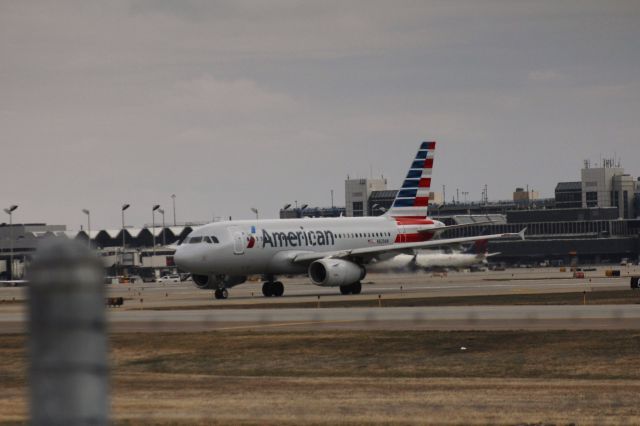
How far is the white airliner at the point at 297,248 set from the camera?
7650 cm

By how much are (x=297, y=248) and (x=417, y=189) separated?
42.9ft

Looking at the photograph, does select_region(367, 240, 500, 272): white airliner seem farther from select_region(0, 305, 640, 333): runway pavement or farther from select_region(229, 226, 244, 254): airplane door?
select_region(0, 305, 640, 333): runway pavement

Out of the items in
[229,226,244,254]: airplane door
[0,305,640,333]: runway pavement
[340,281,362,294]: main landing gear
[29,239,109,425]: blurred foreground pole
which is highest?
[29,239,109,425]: blurred foreground pole

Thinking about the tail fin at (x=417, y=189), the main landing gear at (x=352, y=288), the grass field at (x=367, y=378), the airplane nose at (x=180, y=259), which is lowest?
the main landing gear at (x=352, y=288)

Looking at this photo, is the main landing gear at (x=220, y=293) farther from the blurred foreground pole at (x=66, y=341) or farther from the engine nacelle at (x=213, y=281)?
the blurred foreground pole at (x=66, y=341)

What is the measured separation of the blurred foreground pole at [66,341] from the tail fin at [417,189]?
274ft

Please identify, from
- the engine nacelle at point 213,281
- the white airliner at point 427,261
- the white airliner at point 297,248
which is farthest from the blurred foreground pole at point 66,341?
the white airliner at point 427,261

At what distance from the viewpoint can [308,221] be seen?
83188 mm

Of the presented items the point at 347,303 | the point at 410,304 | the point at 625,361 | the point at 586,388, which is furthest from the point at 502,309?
the point at 586,388

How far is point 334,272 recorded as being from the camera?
76188 mm

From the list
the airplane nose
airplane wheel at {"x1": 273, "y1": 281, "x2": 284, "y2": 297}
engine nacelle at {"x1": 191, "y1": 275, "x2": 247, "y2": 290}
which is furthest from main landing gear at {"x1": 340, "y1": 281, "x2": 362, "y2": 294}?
the airplane nose

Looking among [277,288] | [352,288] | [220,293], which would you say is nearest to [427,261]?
[352,288]

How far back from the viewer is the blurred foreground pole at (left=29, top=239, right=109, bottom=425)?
3781 mm

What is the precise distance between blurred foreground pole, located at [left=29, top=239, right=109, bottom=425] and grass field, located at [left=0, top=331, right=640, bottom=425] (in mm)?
18006
